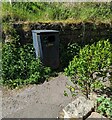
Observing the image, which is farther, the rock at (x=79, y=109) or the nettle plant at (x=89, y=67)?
the nettle plant at (x=89, y=67)

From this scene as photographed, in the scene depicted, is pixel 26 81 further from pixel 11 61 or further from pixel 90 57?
pixel 90 57

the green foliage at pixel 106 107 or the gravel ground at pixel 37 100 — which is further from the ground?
the green foliage at pixel 106 107

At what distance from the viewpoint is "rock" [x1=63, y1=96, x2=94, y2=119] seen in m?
4.98

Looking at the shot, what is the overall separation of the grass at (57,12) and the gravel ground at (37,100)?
76.7 inches

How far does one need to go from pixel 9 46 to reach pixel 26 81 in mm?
982

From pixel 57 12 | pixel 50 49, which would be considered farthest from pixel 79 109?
pixel 57 12

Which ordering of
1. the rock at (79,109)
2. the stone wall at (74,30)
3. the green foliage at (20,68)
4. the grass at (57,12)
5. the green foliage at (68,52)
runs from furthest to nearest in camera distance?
the grass at (57,12) → the green foliage at (68,52) → the stone wall at (74,30) → the green foliage at (20,68) → the rock at (79,109)

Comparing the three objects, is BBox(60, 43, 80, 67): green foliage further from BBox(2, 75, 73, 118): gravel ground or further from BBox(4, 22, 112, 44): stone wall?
BBox(2, 75, 73, 118): gravel ground

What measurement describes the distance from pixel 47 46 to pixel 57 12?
158 cm

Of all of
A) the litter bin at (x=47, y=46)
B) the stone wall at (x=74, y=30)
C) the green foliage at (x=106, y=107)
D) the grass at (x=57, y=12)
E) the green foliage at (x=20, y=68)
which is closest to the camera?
the green foliage at (x=106, y=107)

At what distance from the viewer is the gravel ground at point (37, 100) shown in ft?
18.3

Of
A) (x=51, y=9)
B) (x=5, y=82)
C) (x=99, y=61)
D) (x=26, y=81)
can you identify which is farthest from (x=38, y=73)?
(x=51, y=9)

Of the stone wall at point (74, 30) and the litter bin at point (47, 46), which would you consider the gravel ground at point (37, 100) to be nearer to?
the litter bin at point (47, 46)

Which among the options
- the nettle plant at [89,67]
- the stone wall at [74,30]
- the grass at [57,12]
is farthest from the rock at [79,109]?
the grass at [57,12]
